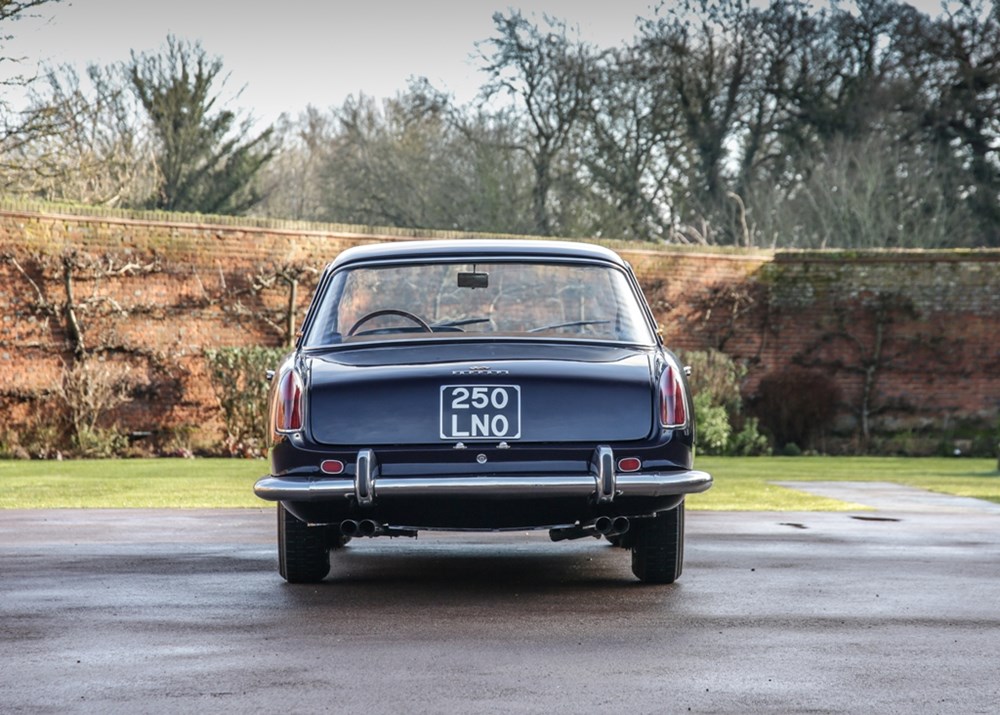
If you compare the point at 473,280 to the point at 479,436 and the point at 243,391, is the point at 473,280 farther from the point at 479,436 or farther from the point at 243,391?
the point at 243,391

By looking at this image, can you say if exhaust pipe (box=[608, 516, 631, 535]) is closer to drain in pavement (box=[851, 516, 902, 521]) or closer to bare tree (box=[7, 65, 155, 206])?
drain in pavement (box=[851, 516, 902, 521])

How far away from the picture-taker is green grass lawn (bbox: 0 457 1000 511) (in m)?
14.3

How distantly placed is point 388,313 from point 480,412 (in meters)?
1.31

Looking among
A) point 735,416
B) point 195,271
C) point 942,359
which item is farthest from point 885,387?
point 195,271

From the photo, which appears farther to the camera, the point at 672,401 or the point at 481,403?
the point at 672,401

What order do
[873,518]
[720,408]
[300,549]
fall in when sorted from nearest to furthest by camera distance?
[300,549]
[873,518]
[720,408]

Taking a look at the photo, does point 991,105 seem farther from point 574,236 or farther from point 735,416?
point 735,416

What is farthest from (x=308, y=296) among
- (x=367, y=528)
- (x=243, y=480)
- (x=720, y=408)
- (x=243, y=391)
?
(x=367, y=528)

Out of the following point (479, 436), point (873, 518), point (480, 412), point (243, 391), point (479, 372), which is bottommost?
point (873, 518)

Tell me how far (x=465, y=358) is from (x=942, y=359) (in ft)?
70.9

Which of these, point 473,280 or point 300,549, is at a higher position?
point 473,280

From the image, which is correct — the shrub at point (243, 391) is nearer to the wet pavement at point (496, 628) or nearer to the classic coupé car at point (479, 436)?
the wet pavement at point (496, 628)

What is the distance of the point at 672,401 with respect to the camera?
7355mm

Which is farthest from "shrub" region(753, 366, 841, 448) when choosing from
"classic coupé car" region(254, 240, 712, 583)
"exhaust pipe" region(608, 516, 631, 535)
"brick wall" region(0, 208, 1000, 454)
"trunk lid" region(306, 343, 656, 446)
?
"trunk lid" region(306, 343, 656, 446)
